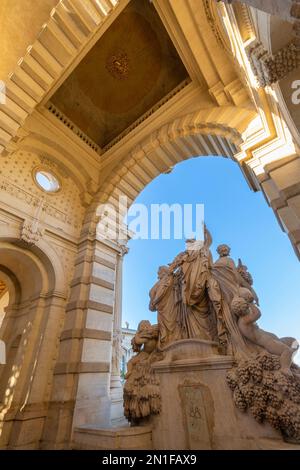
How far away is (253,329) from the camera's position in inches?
149

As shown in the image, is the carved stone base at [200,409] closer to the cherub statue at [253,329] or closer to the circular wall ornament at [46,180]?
the cherub statue at [253,329]

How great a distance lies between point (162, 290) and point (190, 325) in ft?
3.23

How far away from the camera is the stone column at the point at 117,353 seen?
6.08 metres

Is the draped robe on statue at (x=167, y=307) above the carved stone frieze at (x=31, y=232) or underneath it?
underneath

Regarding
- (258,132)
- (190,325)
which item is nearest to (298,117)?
(258,132)

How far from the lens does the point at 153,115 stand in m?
8.37

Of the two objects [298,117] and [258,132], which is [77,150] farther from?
[298,117]

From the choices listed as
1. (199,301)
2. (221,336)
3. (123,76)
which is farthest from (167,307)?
(123,76)

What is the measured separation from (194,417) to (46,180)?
7.63 m

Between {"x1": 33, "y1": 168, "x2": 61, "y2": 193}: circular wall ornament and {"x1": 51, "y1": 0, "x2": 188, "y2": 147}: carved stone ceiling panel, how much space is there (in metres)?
2.72

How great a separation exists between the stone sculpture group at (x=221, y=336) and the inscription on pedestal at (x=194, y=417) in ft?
1.75

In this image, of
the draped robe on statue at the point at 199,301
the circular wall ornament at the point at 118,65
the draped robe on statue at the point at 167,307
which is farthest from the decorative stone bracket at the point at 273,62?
the circular wall ornament at the point at 118,65

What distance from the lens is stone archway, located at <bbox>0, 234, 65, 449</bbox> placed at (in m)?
4.95

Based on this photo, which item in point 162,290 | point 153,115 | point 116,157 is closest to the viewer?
point 162,290
